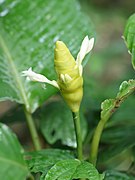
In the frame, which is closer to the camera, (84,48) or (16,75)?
(84,48)

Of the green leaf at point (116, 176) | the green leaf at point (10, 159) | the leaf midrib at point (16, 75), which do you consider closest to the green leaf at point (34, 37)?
the leaf midrib at point (16, 75)

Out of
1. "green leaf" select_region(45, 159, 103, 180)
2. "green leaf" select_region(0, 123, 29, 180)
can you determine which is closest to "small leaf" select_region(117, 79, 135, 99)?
"green leaf" select_region(45, 159, 103, 180)

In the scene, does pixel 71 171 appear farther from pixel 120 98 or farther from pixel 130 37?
pixel 130 37

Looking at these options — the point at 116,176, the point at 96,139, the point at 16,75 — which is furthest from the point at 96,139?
the point at 16,75

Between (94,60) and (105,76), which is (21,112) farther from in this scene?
(105,76)

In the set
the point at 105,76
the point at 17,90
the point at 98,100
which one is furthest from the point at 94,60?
the point at 17,90
